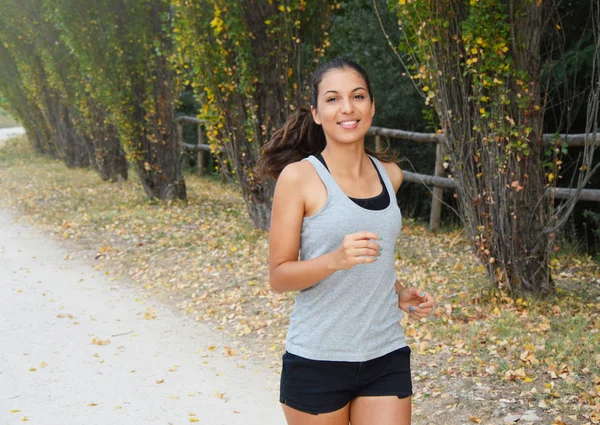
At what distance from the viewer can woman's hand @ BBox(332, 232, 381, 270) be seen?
2234 millimetres

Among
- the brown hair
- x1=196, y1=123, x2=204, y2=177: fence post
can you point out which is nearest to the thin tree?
the brown hair

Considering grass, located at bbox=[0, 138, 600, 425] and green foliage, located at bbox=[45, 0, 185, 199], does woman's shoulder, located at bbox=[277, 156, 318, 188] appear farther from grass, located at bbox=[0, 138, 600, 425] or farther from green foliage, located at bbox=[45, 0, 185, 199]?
green foliage, located at bbox=[45, 0, 185, 199]

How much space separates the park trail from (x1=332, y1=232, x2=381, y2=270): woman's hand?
8.30 ft

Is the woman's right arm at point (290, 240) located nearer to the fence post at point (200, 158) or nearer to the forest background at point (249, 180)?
the forest background at point (249, 180)

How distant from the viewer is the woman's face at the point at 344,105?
103 inches

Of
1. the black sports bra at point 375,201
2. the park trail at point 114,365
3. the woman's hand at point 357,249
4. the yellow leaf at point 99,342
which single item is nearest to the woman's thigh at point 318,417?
the woman's hand at point 357,249

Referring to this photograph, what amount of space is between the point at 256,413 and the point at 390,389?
7.66ft

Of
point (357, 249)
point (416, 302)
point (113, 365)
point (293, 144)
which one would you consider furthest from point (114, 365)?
point (357, 249)

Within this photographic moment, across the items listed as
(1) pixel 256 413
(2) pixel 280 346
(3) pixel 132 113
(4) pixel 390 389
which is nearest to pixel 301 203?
(4) pixel 390 389

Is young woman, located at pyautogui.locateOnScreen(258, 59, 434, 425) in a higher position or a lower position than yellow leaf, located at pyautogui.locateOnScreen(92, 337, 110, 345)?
higher

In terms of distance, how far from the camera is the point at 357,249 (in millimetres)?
2229

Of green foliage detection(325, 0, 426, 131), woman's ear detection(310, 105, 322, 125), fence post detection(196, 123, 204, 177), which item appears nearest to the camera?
woman's ear detection(310, 105, 322, 125)

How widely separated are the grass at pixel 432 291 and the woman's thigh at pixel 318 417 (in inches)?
76.5

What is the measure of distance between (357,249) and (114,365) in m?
3.84
